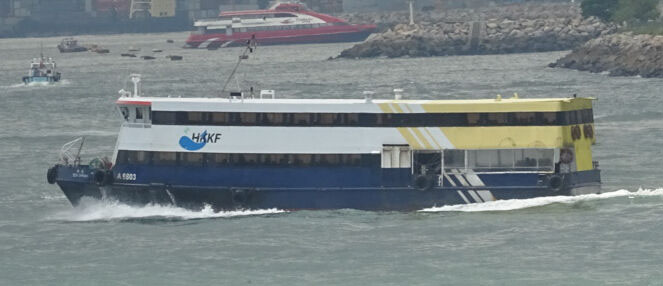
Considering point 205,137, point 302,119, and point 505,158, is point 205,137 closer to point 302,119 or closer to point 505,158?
point 302,119

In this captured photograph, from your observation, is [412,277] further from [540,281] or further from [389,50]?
[389,50]

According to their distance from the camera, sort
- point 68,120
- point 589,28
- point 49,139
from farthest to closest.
A: 1. point 589,28
2. point 68,120
3. point 49,139

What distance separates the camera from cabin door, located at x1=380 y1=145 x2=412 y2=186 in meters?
52.6

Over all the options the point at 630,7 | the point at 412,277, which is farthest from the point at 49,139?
the point at 630,7

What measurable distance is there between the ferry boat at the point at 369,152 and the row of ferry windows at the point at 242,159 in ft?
0.11

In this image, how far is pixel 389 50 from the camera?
637ft

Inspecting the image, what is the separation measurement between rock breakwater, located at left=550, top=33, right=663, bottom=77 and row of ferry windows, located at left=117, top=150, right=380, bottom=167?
7923cm

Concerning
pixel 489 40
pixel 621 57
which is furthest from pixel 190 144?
pixel 489 40

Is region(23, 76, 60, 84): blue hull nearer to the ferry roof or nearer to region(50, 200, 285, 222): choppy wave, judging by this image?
region(50, 200, 285, 222): choppy wave

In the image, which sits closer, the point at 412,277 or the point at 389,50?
the point at 412,277

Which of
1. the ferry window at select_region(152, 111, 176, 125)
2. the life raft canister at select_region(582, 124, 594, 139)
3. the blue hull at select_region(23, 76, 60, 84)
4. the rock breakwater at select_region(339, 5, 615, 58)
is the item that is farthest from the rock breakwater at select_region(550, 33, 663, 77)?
the ferry window at select_region(152, 111, 176, 125)

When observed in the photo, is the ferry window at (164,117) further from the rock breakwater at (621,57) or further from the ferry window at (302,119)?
the rock breakwater at (621,57)

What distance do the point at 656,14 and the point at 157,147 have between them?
116175 mm

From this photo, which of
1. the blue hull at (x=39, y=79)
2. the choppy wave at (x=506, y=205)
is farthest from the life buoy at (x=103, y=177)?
the blue hull at (x=39, y=79)
